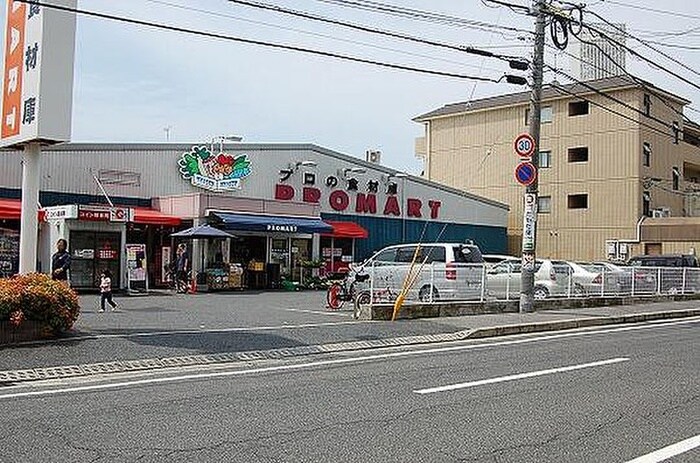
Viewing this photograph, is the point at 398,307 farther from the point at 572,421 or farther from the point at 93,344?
the point at 572,421

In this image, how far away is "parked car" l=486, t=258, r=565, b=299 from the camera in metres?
20.9

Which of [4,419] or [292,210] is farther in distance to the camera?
[292,210]

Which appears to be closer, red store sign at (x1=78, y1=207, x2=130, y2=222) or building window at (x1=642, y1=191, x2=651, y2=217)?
red store sign at (x1=78, y1=207, x2=130, y2=222)

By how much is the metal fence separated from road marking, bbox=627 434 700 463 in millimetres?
11389

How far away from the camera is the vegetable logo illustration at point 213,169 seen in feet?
104

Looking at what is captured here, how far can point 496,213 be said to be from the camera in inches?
1836

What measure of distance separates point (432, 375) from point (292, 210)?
23.1 metres

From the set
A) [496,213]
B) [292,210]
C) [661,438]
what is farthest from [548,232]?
[661,438]

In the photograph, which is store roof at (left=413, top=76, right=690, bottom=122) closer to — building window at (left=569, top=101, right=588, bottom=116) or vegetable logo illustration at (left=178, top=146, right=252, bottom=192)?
building window at (left=569, top=101, right=588, bottom=116)

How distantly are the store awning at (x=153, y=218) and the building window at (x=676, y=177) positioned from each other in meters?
31.2

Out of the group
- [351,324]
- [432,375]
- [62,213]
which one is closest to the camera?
[432,375]

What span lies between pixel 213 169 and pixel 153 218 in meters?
4.26

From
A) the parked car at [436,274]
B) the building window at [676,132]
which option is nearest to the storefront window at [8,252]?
the parked car at [436,274]

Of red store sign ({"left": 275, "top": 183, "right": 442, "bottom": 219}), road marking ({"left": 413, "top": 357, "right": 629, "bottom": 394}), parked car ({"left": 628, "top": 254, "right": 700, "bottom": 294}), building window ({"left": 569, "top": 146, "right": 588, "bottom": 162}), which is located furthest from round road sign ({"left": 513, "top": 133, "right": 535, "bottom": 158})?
building window ({"left": 569, "top": 146, "right": 588, "bottom": 162})
